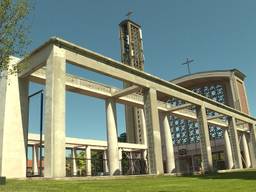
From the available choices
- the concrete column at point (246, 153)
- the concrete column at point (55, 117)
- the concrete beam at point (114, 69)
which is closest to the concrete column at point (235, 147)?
the concrete beam at point (114, 69)

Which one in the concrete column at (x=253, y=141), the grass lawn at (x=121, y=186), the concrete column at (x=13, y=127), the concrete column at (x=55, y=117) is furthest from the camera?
the concrete column at (x=253, y=141)

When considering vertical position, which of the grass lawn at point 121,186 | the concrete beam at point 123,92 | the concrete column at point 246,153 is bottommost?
the grass lawn at point 121,186

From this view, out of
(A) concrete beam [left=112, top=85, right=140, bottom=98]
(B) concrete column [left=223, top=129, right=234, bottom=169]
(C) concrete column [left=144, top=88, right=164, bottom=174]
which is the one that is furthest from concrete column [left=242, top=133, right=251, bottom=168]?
(C) concrete column [left=144, top=88, right=164, bottom=174]

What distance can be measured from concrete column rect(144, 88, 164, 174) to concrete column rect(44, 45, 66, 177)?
11365mm

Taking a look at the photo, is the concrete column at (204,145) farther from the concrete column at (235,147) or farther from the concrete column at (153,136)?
the concrete column at (235,147)

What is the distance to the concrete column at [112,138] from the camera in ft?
113

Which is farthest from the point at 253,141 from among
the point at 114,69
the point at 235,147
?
the point at 114,69

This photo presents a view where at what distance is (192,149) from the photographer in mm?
73438

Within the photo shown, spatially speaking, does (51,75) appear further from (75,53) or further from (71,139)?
(71,139)

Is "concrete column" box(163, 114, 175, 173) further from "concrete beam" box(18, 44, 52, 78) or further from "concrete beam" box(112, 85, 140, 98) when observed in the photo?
"concrete beam" box(18, 44, 52, 78)

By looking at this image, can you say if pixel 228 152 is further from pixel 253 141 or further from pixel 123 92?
pixel 123 92

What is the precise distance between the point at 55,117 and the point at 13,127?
20.5 feet

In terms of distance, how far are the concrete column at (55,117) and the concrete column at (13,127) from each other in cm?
443

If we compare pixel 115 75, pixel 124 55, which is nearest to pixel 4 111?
pixel 115 75
